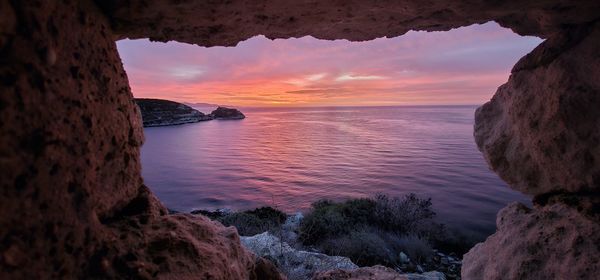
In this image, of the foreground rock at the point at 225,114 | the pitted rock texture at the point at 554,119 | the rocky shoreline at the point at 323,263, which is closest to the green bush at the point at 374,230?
the rocky shoreline at the point at 323,263

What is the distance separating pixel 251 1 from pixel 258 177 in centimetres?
1542

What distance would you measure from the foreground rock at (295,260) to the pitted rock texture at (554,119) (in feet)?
11.3

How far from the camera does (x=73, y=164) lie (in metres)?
1.22

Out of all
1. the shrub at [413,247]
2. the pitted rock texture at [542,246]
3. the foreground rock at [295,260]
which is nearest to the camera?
the pitted rock texture at [542,246]

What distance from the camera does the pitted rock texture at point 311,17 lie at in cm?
172

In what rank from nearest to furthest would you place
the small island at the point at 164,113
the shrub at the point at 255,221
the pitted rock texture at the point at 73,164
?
the pitted rock texture at the point at 73,164
the shrub at the point at 255,221
the small island at the point at 164,113

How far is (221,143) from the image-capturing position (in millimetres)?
30203

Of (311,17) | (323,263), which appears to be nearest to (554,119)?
(311,17)

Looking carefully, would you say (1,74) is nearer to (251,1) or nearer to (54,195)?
(54,195)

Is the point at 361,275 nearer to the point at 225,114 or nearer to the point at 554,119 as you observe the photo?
the point at 554,119

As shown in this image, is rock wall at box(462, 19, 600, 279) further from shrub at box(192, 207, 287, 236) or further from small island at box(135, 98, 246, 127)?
small island at box(135, 98, 246, 127)

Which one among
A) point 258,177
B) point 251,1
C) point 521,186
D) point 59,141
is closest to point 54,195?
point 59,141

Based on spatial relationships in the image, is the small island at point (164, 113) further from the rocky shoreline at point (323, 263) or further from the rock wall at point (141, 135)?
the rock wall at point (141, 135)

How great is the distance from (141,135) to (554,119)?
2.40 metres
